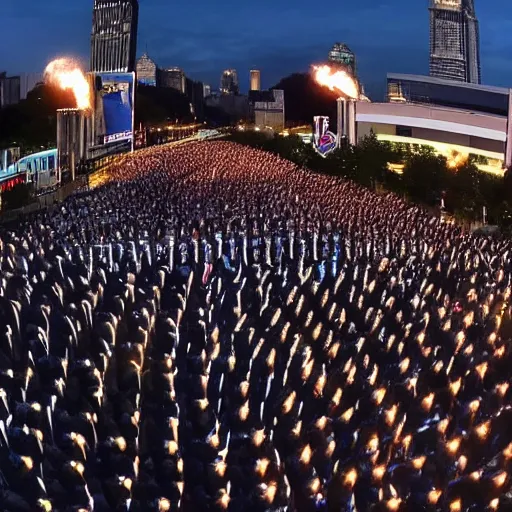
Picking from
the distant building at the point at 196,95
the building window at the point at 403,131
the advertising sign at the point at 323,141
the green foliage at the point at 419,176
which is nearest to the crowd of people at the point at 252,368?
the green foliage at the point at 419,176

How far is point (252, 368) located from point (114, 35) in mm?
64576

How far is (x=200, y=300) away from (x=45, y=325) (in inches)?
74.4

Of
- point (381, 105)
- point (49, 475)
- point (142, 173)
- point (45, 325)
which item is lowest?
point (49, 475)

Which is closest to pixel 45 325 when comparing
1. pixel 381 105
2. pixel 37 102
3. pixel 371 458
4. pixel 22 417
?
pixel 22 417

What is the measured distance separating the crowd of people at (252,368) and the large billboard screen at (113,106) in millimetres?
16026

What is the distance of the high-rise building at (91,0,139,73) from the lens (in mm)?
64312

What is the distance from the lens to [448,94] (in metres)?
39.4

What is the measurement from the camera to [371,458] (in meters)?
5.36

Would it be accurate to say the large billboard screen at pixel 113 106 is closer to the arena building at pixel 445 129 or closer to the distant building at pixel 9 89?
the arena building at pixel 445 129

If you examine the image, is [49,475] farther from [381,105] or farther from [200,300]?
[381,105]

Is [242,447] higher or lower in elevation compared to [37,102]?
lower

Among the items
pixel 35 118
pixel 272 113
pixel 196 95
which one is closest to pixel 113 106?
pixel 35 118

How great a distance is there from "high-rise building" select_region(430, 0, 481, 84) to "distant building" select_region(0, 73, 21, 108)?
205 ft

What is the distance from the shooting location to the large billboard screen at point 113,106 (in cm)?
2798
